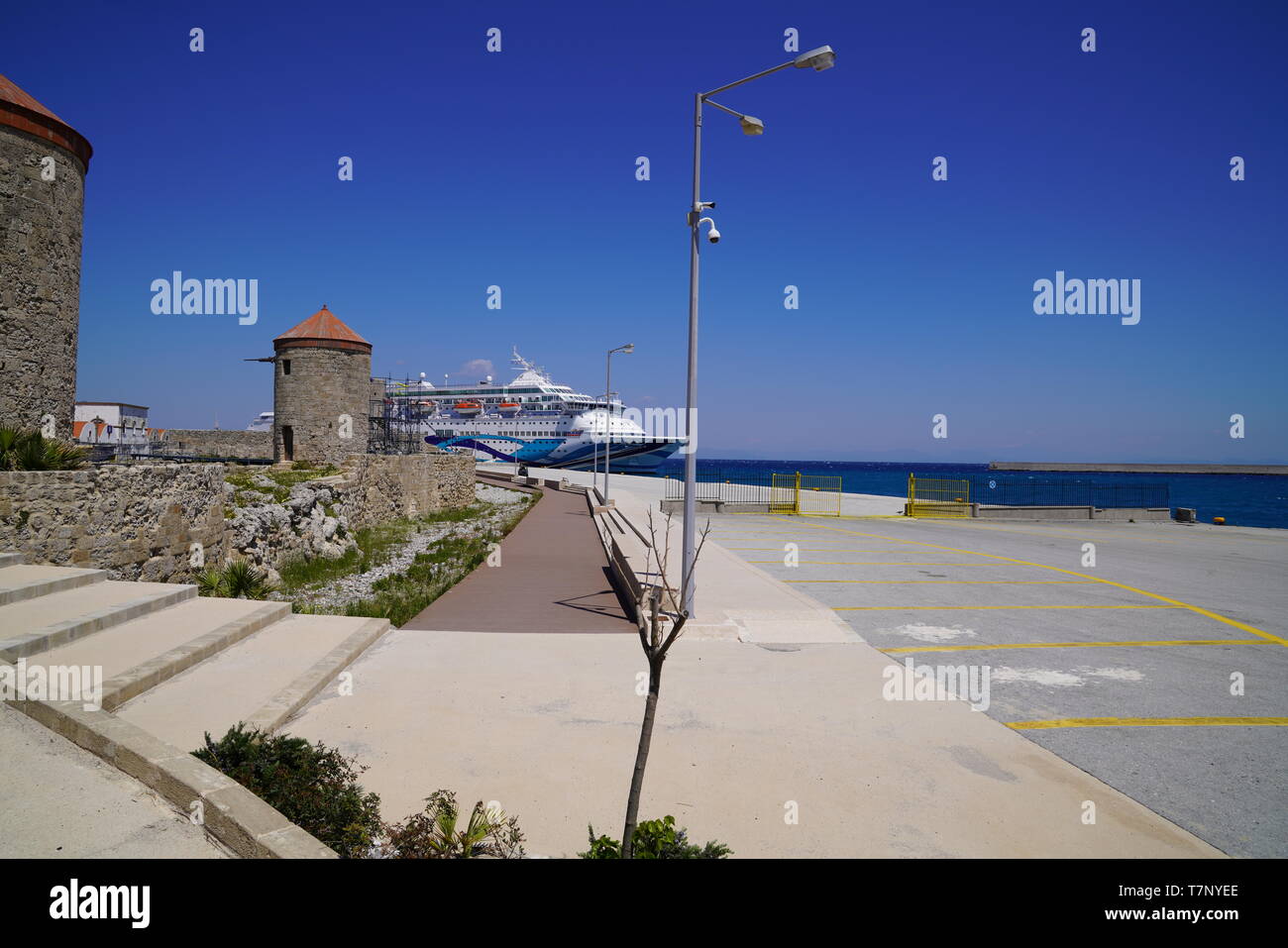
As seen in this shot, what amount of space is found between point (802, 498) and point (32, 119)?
88.6 ft

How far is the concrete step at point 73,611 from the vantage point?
6055 mm


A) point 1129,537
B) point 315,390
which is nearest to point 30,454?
point 315,390

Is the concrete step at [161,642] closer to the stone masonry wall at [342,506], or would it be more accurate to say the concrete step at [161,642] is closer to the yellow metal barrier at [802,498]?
the stone masonry wall at [342,506]

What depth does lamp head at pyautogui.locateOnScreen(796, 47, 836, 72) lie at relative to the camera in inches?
308

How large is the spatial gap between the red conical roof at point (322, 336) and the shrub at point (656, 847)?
2573 cm

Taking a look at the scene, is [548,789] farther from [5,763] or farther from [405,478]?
[405,478]

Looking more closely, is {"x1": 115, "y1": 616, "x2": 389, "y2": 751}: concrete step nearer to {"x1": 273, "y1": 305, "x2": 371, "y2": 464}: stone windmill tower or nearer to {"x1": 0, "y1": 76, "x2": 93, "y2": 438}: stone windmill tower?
{"x1": 0, "y1": 76, "x2": 93, "y2": 438}: stone windmill tower

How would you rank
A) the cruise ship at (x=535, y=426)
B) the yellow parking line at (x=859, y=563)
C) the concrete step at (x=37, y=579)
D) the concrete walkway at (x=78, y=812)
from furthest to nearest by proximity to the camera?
the cruise ship at (x=535, y=426) < the yellow parking line at (x=859, y=563) < the concrete step at (x=37, y=579) < the concrete walkway at (x=78, y=812)

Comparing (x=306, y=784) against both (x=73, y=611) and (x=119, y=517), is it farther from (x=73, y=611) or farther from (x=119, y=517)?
(x=119, y=517)

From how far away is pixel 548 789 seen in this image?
15.8ft

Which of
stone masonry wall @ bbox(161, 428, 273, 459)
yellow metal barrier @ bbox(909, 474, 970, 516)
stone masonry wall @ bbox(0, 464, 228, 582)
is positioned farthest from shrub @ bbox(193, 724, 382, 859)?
stone masonry wall @ bbox(161, 428, 273, 459)

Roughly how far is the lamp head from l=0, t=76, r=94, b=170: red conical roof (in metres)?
12.8

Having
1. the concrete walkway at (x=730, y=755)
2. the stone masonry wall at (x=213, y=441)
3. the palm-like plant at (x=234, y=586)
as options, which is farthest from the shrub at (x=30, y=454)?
the stone masonry wall at (x=213, y=441)
